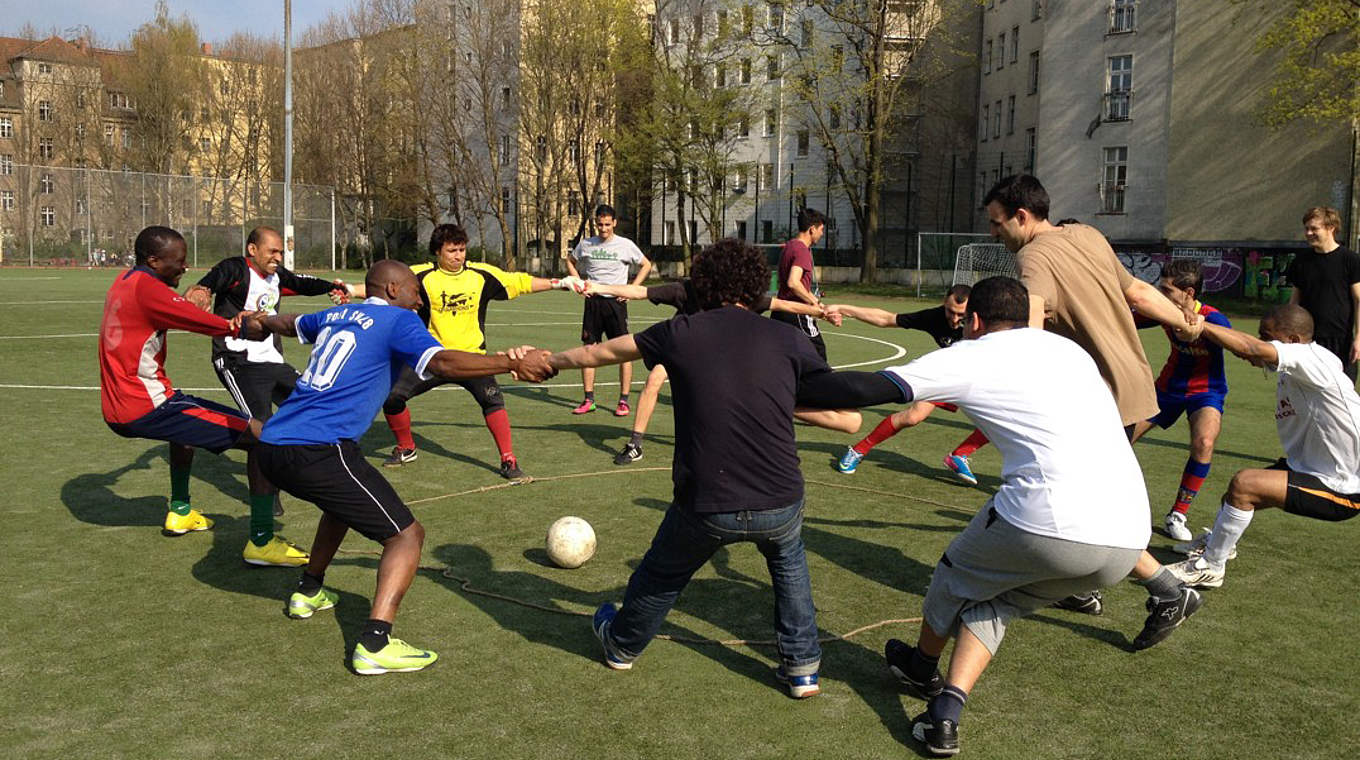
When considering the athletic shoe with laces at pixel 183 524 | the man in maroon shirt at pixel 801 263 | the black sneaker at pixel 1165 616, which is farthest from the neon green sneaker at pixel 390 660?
the man in maroon shirt at pixel 801 263

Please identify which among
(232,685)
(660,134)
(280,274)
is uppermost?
(660,134)

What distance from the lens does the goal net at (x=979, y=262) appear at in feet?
117

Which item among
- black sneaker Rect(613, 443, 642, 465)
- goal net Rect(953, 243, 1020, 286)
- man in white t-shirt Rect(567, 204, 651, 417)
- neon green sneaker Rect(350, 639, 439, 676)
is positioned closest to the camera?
neon green sneaker Rect(350, 639, 439, 676)

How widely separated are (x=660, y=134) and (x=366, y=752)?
51.5 meters

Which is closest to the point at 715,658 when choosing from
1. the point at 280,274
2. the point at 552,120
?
the point at 280,274

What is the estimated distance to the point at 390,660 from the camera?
498 cm

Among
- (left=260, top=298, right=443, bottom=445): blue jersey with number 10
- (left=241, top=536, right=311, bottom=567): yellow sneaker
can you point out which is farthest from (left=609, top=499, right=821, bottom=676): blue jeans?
(left=241, top=536, right=311, bottom=567): yellow sneaker

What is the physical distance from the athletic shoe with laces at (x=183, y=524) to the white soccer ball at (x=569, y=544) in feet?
8.56

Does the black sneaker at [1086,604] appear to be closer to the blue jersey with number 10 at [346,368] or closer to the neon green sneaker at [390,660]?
the neon green sneaker at [390,660]

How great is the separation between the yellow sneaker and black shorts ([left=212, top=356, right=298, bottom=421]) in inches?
70.9

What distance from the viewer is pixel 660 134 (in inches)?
2121

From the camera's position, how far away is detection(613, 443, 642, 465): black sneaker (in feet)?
32.2

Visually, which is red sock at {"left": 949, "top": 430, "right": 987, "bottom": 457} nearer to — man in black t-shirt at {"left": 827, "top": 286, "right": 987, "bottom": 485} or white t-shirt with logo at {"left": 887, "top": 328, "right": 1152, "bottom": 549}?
man in black t-shirt at {"left": 827, "top": 286, "right": 987, "bottom": 485}

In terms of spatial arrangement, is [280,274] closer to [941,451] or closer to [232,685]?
[232,685]
